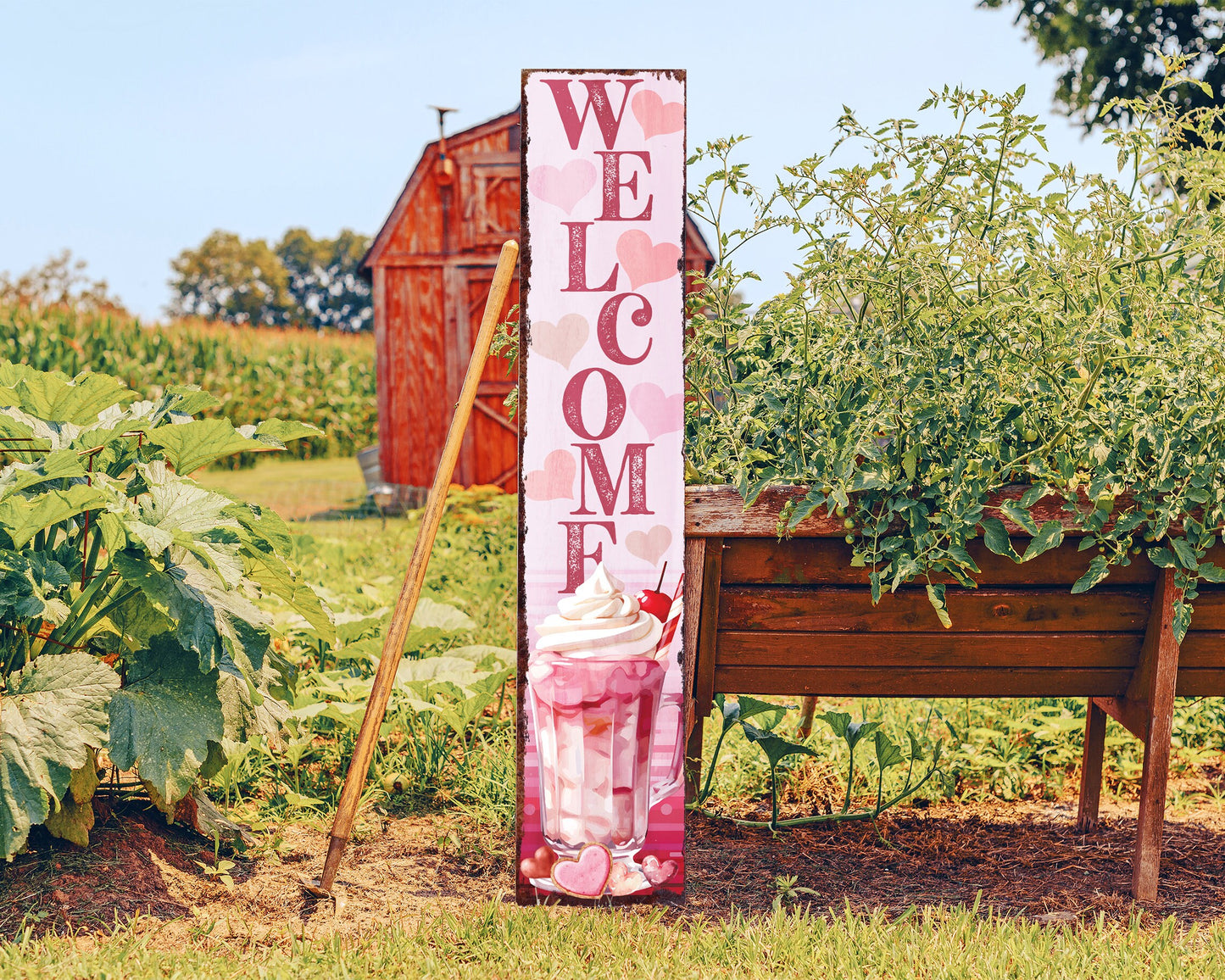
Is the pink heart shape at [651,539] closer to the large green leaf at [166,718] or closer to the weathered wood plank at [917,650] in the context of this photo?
the weathered wood plank at [917,650]

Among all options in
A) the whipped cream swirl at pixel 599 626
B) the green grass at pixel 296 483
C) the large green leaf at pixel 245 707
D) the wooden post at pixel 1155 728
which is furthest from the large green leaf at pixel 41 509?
the green grass at pixel 296 483

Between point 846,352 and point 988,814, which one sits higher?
point 846,352

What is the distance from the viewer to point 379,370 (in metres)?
10.4

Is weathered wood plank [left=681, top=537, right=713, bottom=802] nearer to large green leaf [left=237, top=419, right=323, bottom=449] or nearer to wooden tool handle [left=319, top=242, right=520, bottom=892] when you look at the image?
wooden tool handle [left=319, top=242, right=520, bottom=892]

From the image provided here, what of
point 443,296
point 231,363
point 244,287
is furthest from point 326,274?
point 443,296

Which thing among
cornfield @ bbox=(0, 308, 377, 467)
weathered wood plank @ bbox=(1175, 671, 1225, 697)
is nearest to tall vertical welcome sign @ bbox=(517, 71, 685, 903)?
weathered wood plank @ bbox=(1175, 671, 1225, 697)

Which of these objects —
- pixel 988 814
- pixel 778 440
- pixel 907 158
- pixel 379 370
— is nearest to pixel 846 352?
pixel 778 440

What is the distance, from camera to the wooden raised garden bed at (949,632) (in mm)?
2701

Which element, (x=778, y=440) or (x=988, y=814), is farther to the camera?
(x=988, y=814)

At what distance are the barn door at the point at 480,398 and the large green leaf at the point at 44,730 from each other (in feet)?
22.0

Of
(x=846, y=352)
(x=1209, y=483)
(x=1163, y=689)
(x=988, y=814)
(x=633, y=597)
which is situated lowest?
(x=988, y=814)

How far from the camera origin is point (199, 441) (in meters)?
2.65

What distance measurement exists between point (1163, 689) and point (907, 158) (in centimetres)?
152

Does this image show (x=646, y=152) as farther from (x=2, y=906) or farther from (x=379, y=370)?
(x=379, y=370)
